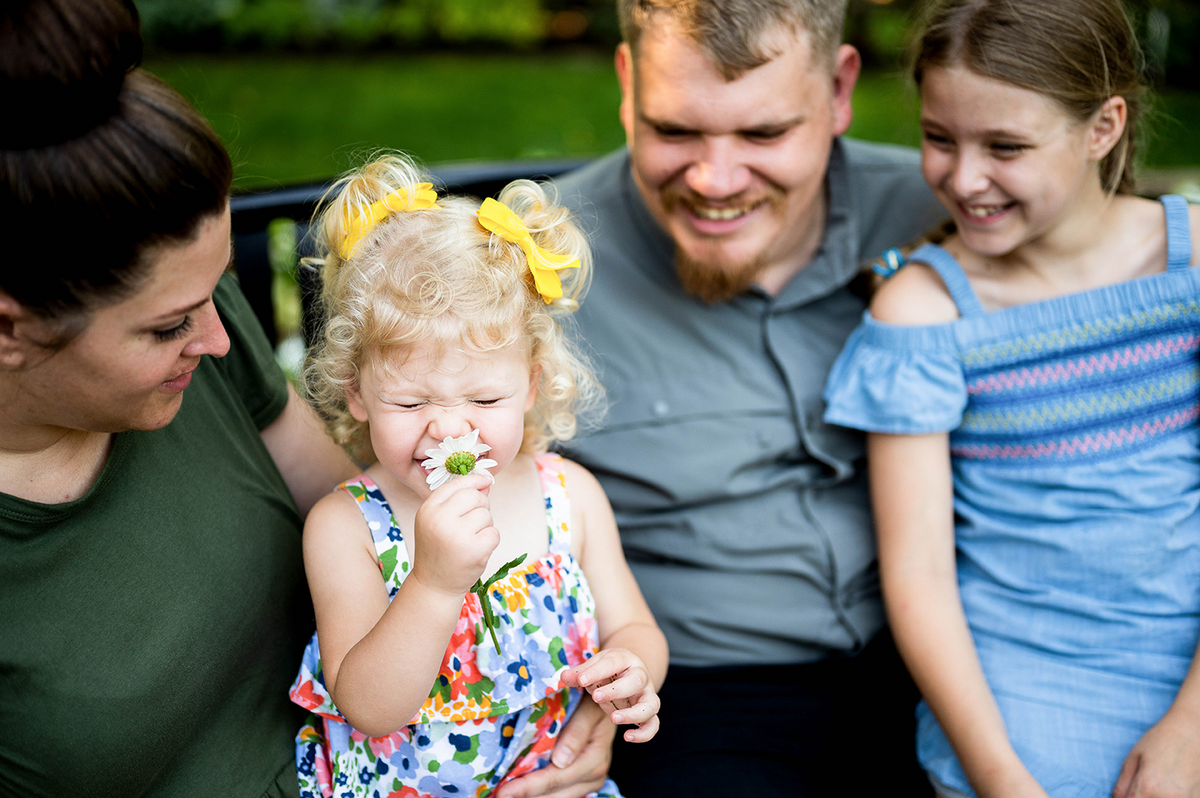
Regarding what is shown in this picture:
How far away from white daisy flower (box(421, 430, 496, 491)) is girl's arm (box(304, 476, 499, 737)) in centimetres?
3

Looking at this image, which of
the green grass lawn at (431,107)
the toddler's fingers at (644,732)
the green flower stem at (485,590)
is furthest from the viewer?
the green grass lawn at (431,107)

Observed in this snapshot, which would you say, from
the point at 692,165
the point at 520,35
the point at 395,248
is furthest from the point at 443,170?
the point at 520,35

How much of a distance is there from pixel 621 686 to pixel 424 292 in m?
0.74

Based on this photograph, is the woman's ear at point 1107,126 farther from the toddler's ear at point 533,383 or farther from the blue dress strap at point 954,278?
the toddler's ear at point 533,383

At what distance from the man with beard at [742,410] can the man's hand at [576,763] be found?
0.23m

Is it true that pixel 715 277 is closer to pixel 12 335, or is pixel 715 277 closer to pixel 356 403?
pixel 356 403

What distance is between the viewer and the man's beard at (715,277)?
2.30 m

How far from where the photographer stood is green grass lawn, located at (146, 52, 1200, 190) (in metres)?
6.12

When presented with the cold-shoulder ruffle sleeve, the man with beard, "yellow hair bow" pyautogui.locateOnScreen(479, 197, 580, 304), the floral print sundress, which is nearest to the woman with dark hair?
the floral print sundress

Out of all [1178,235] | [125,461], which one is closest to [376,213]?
[125,461]

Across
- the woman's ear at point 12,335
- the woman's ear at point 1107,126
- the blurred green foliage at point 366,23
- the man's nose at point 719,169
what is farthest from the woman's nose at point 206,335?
the blurred green foliage at point 366,23

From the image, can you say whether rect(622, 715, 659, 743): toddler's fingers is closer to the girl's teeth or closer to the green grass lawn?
the girl's teeth

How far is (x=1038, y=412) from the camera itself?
208 cm

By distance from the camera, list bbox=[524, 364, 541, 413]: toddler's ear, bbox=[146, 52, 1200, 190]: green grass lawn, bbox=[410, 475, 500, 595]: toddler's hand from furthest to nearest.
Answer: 1. bbox=[146, 52, 1200, 190]: green grass lawn
2. bbox=[524, 364, 541, 413]: toddler's ear
3. bbox=[410, 475, 500, 595]: toddler's hand
